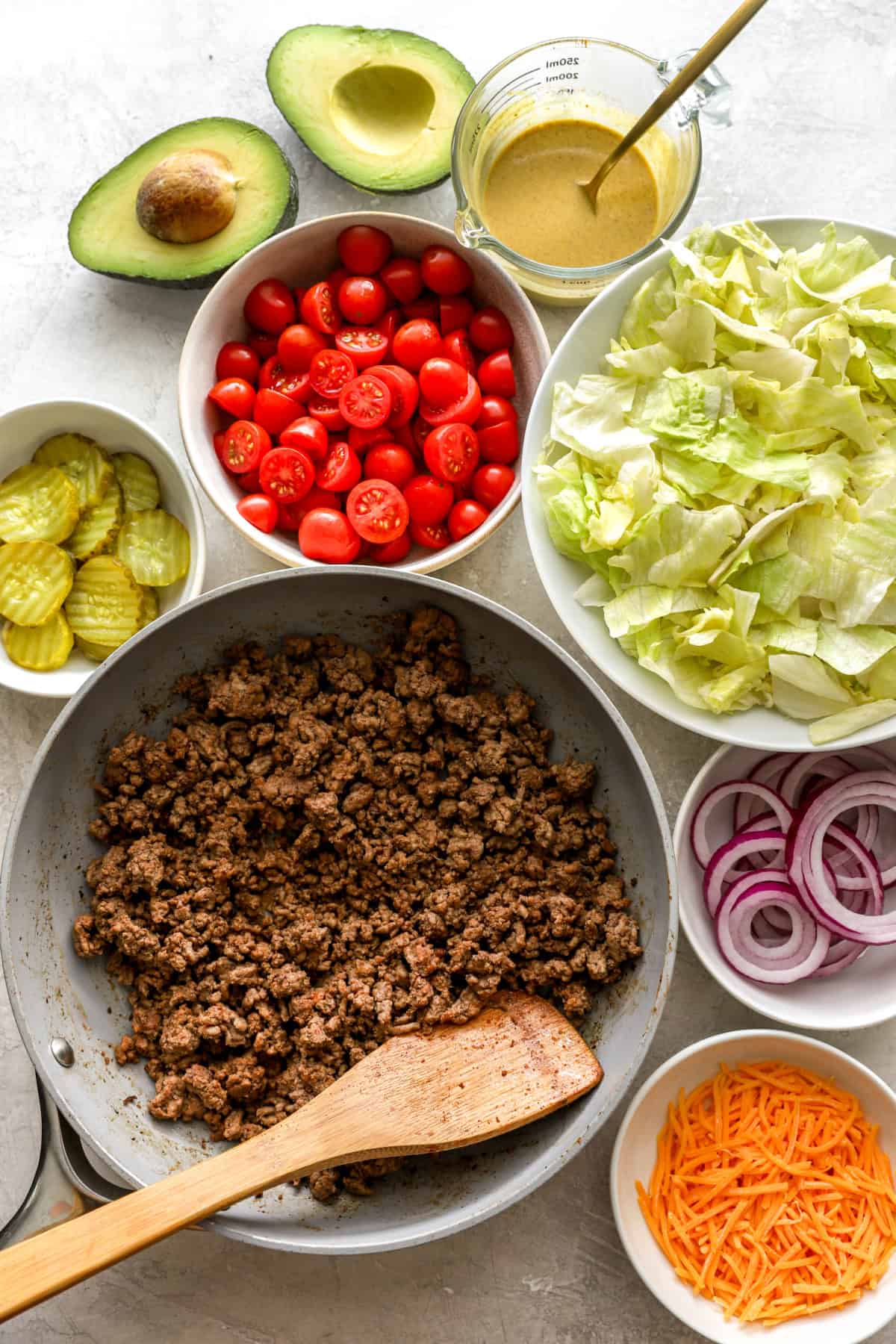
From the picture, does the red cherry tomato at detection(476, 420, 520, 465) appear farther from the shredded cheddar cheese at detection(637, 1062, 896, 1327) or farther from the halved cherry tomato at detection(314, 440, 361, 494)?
the shredded cheddar cheese at detection(637, 1062, 896, 1327)

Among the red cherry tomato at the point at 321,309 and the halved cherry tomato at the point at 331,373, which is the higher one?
the red cherry tomato at the point at 321,309

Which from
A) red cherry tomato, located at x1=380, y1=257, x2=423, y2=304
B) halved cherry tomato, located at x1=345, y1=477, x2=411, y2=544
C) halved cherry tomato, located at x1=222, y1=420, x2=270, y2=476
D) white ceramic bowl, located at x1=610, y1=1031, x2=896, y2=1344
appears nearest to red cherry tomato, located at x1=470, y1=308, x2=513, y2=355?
red cherry tomato, located at x1=380, y1=257, x2=423, y2=304

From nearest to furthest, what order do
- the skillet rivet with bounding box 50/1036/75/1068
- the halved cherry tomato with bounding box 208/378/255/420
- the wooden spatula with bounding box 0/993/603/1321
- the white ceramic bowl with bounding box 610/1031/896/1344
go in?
the wooden spatula with bounding box 0/993/603/1321
the skillet rivet with bounding box 50/1036/75/1068
the white ceramic bowl with bounding box 610/1031/896/1344
the halved cherry tomato with bounding box 208/378/255/420

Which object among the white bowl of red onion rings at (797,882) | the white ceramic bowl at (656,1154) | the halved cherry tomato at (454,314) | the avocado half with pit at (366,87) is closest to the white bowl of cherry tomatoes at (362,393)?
the halved cherry tomato at (454,314)

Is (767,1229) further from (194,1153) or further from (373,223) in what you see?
Answer: (373,223)

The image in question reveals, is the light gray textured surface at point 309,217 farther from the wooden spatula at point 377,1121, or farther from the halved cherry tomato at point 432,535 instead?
the wooden spatula at point 377,1121

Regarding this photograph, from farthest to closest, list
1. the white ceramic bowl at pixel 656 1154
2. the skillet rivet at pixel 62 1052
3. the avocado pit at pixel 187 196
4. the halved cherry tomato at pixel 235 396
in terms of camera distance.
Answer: the halved cherry tomato at pixel 235 396
the avocado pit at pixel 187 196
the white ceramic bowl at pixel 656 1154
the skillet rivet at pixel 62 1052

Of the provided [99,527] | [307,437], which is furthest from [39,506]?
[307,437]
